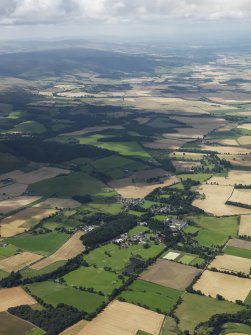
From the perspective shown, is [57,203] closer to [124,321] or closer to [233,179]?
[233,179]

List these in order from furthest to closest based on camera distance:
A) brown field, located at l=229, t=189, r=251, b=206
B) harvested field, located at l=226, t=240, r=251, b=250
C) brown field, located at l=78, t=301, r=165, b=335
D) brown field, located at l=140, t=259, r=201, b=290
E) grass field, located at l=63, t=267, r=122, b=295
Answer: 1. brown field, located at l=229, t=189, r=251, b=206
2. harvested field, located at l=226, t=240, r=251, b=250
3. brown field, located at l=140, t=259, r=201, b=290
4. grass field, located at l=63, t=267, r=122, b=295
5. brown field, located at l=78, t=301, r=165, b=335

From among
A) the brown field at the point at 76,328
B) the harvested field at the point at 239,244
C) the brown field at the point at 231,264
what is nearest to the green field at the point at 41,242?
the brown field at the point at 76,328

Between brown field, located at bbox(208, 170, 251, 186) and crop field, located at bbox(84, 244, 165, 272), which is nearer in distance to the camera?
crop field, located at bbox(84, 244, 165, 272)

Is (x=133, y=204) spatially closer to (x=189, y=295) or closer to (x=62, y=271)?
(x=62, y=271)

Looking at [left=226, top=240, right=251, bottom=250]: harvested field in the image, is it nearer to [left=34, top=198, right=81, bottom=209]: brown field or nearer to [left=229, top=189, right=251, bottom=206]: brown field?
[left=229, top=189, right=251, bottom=206]: brown field

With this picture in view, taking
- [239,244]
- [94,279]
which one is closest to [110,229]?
[94,279]

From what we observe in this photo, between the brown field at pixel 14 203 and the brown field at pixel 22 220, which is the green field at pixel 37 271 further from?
the brown field at pixel 14 203

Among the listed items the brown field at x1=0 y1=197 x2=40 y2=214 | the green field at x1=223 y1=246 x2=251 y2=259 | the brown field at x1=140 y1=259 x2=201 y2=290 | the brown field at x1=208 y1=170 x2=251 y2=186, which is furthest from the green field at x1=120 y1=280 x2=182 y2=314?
the brown field at x1=208 y1=170 x2=251 y2=186
